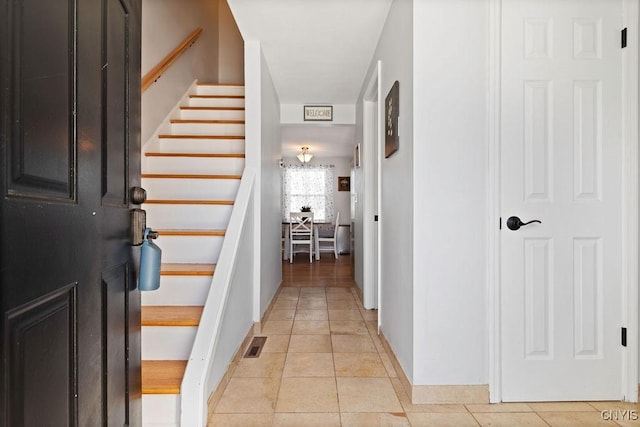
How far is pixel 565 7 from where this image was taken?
1862mm

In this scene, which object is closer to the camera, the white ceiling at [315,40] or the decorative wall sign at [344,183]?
the white ceiling at [315,40]

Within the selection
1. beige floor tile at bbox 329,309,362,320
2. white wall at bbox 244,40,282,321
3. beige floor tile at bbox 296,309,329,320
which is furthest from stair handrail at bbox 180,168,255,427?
beige floor tile at bbox 329,309,362,320

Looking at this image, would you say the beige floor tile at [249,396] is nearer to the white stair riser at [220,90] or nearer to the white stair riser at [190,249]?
the white stair riser at [190,249]

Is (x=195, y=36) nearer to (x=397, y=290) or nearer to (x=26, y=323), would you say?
(x=397, y=290)

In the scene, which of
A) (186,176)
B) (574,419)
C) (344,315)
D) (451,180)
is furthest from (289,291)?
(574,419)

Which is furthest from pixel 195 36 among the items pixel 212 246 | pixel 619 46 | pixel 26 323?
pixel 26 323

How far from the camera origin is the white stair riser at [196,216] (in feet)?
8.75

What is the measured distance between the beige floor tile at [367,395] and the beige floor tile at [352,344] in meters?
0.44

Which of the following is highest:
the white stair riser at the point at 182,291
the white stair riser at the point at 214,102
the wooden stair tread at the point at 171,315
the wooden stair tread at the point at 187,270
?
the white stair riser at the point at 214,102

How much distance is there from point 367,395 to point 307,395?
316 mm

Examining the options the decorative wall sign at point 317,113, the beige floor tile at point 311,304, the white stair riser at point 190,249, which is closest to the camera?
the white stair riser at point 190,249

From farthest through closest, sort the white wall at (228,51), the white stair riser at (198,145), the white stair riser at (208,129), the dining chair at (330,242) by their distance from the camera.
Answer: the dining chair at (330,242) < the white wall at (228,51) < the white stair riser at (208,129) < the white stair riser at (198,145)

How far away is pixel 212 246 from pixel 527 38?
7.09ft

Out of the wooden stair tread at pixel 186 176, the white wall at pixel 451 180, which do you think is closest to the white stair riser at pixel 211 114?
the wooden stair tread at pixel 186 176
